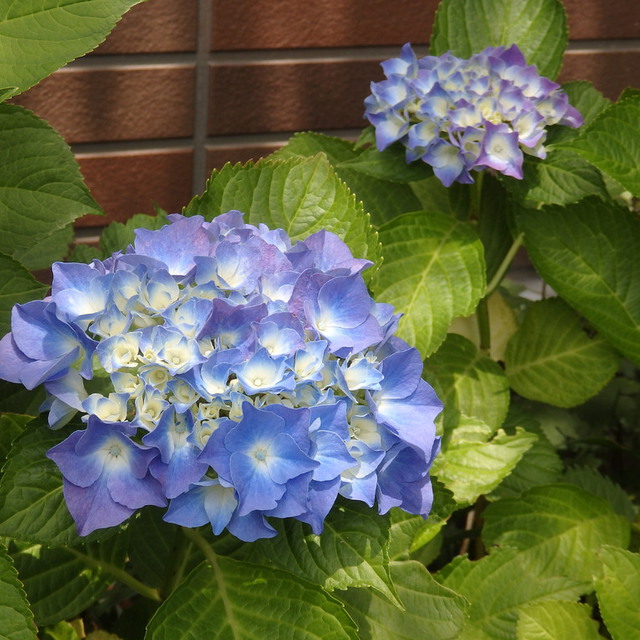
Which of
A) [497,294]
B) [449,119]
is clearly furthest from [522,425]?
[449,119]

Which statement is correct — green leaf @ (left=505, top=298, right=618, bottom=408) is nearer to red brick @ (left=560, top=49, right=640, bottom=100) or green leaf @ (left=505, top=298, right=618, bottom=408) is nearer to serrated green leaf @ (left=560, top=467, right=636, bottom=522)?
serrated green leaf @ (left=560, top=467, right=636, bottom=522)

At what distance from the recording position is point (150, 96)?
69.0 inches

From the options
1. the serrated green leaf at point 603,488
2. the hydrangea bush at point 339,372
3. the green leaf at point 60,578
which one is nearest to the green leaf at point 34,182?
the hydrangea bush at point 339,372

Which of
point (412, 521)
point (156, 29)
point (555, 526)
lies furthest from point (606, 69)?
point (412, 521)

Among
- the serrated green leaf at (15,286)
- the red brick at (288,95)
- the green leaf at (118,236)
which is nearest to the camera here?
the serrated green leaf at (15,286)

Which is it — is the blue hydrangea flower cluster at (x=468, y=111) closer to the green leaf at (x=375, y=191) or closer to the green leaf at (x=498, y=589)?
the green leaf at (x=375, y=191)

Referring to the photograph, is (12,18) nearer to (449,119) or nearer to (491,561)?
(449,119)

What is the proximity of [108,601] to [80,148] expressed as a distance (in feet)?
2.89

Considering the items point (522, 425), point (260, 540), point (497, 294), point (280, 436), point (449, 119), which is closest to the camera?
point (280, 436)

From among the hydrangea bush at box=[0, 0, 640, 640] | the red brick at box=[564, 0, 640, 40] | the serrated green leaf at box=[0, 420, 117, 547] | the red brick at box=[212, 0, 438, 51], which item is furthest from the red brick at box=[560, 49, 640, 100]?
the serrated green leaf at box=[0, 420, 117, 547]

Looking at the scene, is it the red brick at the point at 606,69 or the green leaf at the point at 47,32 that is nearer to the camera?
the green leaf at the point at 47,32

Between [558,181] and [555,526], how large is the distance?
53 cm

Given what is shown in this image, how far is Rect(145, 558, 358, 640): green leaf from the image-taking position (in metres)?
0.86

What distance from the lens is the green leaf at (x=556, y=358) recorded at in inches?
58.2
